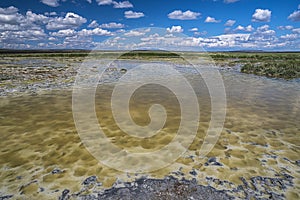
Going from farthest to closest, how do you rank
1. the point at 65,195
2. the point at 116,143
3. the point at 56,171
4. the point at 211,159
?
the point at 116,143 < the point at 211,159 < the point at 56,171 < the point at 65,195

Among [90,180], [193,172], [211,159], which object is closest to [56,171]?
[90,180]

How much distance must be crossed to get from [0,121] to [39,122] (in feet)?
5.33

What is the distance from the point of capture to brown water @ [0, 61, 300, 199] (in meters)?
5.72

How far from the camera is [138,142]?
7.95 m

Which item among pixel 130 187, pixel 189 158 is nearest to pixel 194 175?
pixel 189 158

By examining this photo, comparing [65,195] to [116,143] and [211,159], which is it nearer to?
[116,143]

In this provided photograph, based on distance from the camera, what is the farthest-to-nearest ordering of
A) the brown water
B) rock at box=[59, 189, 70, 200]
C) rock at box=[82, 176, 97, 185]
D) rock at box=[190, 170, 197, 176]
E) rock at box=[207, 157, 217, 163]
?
1. rock at box=[207, 157, 217, 163]
2. rock at box=[190, 170, 197, 176]
3. the brown water
4. rock at box=[82, 176, 97, 185]
5. rock at box=[59, 189, 70, 200]

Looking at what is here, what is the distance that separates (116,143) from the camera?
7828 mm

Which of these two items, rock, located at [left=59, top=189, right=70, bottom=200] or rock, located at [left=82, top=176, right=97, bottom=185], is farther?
rock, located at [left=82, top=176, right=97, bottom=185]

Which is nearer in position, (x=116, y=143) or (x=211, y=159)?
(x=211, y=159)

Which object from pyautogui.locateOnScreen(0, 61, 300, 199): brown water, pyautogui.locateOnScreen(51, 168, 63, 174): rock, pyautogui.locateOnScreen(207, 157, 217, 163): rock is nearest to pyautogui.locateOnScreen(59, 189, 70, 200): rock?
pyautogui.locateOnScreen(0, 61, 300, 199): brown water

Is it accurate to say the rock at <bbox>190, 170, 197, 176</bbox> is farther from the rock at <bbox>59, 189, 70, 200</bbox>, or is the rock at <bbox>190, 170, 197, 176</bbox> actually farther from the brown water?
the rock at <bbox>59, 189, 70, 200</bbox>

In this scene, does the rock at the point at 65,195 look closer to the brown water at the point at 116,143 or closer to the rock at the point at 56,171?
the brown water at the point at 116,143

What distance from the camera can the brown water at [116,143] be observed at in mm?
5719
